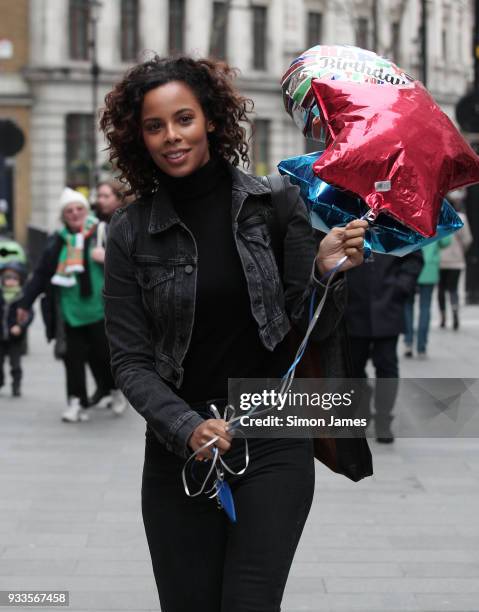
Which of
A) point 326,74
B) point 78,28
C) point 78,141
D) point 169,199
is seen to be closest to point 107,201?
point 169,199

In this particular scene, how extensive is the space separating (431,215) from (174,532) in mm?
981

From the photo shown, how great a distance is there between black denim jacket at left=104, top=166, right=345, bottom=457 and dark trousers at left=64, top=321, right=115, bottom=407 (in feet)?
21.8

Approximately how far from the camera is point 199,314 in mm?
3172

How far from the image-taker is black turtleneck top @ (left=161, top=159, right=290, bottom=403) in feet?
10.4

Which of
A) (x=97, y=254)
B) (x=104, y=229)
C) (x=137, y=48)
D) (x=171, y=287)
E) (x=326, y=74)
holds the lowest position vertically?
(x=137, y=48)

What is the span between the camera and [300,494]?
3188 millimetres

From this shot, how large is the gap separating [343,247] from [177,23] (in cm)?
4410

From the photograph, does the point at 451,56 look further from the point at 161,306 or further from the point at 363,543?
the point at 161,306

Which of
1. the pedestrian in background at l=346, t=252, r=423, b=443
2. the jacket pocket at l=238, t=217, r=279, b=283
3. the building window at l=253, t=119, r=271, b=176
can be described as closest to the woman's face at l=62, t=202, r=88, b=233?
the pedestrian in background at l=346, t=252, r=423, b=443

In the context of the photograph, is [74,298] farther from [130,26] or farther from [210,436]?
[130,26]

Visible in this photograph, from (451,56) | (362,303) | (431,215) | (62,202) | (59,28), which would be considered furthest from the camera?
(59,28)

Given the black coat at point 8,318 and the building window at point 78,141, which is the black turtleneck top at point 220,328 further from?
the building window at point 78,141

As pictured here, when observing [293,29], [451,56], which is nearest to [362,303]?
[451,56]

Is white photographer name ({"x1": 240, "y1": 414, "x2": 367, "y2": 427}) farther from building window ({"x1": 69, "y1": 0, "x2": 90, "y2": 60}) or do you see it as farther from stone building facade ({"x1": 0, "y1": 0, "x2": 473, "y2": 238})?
building window ({"x1": 69, "y1": 0, "x2": 90, "y2": 60})
